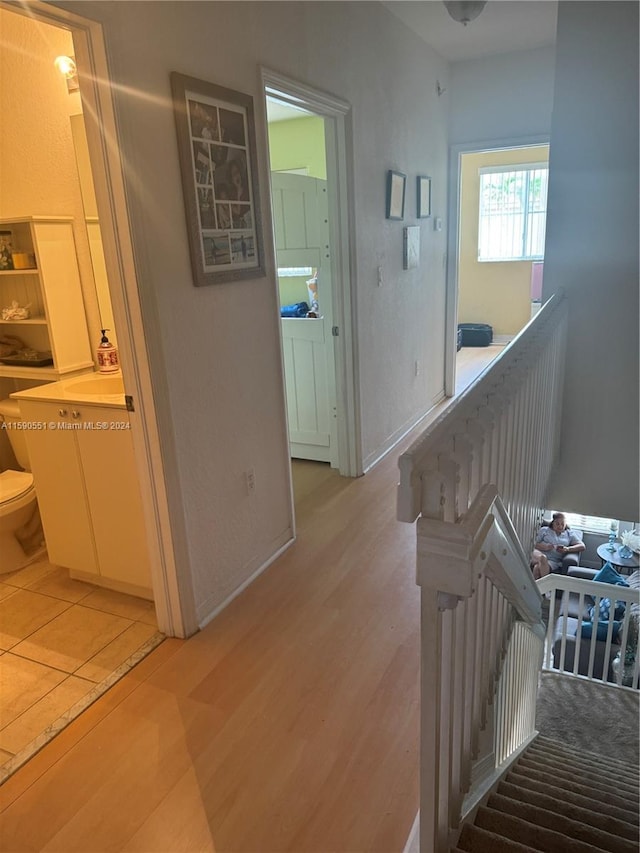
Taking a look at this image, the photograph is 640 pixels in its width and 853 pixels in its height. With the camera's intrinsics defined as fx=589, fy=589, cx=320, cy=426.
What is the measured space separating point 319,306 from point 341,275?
14.5 inches

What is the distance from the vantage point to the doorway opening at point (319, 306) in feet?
11.0

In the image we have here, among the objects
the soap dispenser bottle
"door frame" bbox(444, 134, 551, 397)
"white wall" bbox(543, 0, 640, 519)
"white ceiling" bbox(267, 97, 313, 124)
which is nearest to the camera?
the soap dispenser bottle

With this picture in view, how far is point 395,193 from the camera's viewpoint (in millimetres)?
3910

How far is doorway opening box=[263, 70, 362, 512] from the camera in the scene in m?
3.36

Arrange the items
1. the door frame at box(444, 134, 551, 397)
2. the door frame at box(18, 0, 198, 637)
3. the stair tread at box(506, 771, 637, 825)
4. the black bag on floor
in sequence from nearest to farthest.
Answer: the stair tread at box(506, 771, 637, 825), the door frame at box(18, 0, 198, 637), the door frame at box(444, 134, 551, 397), the black bag on floor

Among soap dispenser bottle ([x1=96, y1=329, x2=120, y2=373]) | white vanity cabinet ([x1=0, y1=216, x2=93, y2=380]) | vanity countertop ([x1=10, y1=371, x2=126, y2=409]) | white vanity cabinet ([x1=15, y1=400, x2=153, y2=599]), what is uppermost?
white vanity cabinet ([x1=0, y1=216, x2=93, y2=380])


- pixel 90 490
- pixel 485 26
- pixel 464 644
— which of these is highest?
pixel 485 26

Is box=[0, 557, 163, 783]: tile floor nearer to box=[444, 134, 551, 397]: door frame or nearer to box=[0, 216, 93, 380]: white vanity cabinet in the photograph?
box=[0, 216, 93, 380]: white vanity cabinet

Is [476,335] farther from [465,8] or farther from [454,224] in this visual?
[465,8]

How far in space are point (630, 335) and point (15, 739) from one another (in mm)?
3335

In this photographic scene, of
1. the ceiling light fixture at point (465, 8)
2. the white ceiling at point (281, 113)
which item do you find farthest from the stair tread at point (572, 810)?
the white ceiling at point (281, 113)

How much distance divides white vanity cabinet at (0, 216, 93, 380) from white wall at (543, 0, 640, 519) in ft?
8.21

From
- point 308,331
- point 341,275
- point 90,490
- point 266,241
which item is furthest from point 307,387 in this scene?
point 90,490

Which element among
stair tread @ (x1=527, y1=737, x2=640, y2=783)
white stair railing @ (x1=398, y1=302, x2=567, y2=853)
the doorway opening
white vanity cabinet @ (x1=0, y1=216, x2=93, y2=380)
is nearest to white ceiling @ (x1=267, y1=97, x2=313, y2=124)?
the doorway opening
